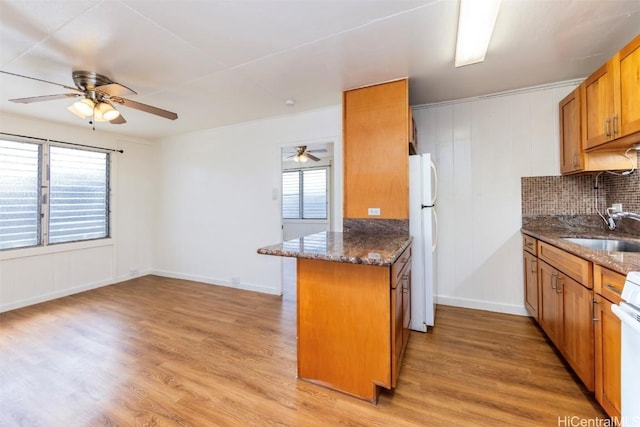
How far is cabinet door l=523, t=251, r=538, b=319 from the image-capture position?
2.52m

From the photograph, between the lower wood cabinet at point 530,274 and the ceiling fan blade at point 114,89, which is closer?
the ceiling fan blade at point 114,89

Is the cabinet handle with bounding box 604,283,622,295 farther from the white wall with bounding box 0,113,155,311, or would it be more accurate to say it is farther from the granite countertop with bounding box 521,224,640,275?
the white wall with bounding box 0,113,155,311

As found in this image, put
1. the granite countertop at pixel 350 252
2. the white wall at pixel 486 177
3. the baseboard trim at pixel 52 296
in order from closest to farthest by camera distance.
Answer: the granite countertop at pixel 350 252
the white wall at pixel 486 177
the baseboard trim at pixel 52 296

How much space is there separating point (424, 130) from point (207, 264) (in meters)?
3.80

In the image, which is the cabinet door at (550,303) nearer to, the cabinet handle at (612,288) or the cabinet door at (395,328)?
the cabinet handle at (612,288)

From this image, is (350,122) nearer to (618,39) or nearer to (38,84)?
(618,39)

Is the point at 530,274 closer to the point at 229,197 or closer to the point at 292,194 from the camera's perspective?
the point at 229,197

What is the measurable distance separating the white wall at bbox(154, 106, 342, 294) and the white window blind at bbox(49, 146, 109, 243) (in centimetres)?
83

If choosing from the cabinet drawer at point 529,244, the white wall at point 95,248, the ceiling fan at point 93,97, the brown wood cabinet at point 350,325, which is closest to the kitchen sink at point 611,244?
the cabinet drawer at point 529,244

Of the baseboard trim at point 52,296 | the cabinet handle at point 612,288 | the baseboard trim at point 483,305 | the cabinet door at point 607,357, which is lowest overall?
the baseboard trim at point 52,296

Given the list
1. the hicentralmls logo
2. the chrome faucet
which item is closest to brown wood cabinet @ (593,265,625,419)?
the hicentralmls logo

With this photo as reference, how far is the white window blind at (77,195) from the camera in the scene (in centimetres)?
378

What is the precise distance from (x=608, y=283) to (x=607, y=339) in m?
0.30

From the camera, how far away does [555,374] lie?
1918 millimetres
